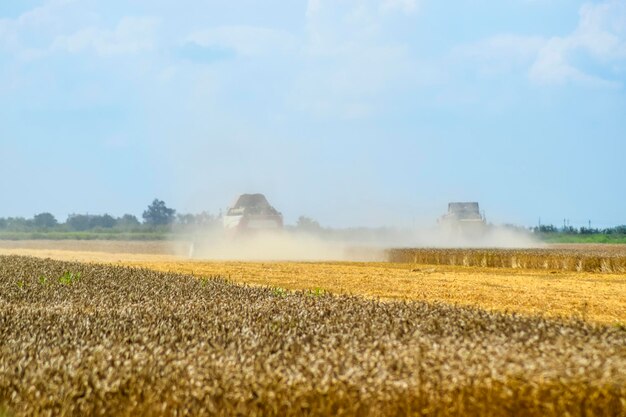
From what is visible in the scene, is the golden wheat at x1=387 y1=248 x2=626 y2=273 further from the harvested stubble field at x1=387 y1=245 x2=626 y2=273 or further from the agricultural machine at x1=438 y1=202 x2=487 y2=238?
the agricultural machine at x1=438 y1=202 x2=487 y2=238

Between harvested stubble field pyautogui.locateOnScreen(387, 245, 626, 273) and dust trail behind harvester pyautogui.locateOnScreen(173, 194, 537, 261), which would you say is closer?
harvested stubble field pyautogui.locateOnScreen(387, 245, 626, 273)

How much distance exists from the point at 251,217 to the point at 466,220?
62.0ft

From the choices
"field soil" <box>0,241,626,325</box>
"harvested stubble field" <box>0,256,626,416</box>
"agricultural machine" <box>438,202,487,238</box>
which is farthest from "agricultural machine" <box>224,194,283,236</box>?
"harvested stubble field" <box>0,256,626,416</box>

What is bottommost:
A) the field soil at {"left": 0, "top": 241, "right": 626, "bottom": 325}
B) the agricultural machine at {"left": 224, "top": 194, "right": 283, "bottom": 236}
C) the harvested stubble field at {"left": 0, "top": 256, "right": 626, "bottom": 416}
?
the harvested stubble field at {"left": 0, "top": 256, "right": 626, "bottom": 416}

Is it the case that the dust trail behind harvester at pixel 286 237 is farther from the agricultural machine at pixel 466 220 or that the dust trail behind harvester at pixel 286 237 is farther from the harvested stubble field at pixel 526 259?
the harvested stubble field at pixel 526 259

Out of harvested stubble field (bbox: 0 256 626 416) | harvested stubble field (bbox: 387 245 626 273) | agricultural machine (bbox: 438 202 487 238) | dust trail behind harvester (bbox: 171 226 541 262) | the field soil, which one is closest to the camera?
harvested stubble field (bbox: 0 256 626 416)

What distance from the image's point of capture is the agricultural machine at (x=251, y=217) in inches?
1750

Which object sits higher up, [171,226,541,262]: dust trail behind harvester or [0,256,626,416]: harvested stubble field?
[171,226,541,262]: dust trail behind harvester

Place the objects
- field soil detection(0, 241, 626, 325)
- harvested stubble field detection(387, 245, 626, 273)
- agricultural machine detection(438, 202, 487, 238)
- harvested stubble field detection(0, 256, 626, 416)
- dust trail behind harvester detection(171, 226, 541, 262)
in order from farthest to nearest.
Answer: agricultural machine detection(438, 202, 487, 238) → dust trail behind harvester detection(171, 226, 541, 262) → harvested stubble field detection(387, 245, 626, 273) → field soil detection(0, 241, 626, 325) → harvested stubble field detection(0, 256, 626, 416)

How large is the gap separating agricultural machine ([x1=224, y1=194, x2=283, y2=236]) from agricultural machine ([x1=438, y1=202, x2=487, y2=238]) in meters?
16.8

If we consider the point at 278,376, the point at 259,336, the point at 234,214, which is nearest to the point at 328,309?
the point at 259,336

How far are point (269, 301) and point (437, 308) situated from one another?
273cm

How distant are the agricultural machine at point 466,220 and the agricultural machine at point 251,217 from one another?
16.8 metres

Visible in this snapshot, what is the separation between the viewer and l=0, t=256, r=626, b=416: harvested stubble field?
20.4 feet
